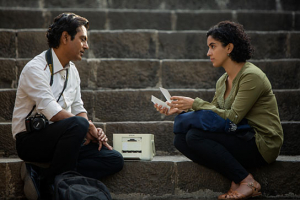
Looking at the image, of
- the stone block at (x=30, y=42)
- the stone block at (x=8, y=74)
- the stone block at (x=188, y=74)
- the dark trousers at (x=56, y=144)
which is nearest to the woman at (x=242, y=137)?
the dark trousers at (x=56, y=144)

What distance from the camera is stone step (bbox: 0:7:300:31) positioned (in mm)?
4980

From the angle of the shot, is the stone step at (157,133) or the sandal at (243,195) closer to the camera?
the sandal at (243,195)

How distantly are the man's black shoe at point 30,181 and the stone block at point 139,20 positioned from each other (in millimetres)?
2624

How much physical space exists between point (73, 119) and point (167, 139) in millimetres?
1116

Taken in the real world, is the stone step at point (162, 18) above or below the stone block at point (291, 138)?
above

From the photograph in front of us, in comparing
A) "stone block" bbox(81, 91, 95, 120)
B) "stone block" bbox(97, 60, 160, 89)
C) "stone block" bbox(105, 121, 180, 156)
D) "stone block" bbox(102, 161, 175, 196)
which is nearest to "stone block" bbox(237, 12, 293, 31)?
"stone block" bbox(97, 60, 160, 89)

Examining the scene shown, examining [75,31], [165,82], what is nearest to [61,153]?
[75,31]

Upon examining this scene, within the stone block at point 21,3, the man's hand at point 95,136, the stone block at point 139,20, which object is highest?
the stone block at point 21,3

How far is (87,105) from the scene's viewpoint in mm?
3857

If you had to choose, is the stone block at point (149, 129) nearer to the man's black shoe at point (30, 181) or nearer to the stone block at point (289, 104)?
the man's black shoe at point (30, 181)

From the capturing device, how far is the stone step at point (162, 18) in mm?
4980

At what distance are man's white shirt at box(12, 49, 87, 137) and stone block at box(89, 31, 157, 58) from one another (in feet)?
4.47

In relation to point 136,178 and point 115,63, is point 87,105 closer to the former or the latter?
point 115,63

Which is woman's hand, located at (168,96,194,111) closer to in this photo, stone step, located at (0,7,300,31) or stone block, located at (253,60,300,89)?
stone block, located at (253,60,300,89)
